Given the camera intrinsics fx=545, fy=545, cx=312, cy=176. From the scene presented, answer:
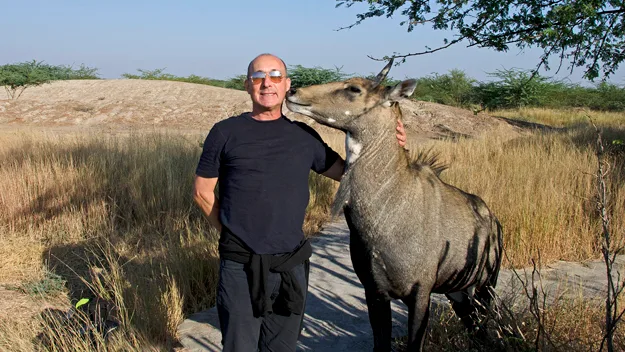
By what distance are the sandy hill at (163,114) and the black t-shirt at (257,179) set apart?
11.8 metres

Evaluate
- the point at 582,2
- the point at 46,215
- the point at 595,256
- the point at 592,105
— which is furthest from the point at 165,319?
the point at 592,105

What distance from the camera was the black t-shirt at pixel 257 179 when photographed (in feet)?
10.2

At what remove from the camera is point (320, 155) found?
3.47m

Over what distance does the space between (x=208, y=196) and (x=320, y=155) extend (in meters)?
0.75

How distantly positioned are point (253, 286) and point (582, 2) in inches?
192

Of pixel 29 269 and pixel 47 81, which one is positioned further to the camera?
pixel 47 81

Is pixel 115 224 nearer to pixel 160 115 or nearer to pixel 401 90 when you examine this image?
pixel 401 90

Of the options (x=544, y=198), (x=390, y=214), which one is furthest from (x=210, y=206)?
(x=544, y=198)

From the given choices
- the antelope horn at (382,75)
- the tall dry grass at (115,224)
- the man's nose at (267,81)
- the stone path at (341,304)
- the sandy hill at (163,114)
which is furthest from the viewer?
the sandy hill at (163,114)

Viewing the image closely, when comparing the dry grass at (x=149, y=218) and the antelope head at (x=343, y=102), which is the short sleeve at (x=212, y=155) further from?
the dry grass at (x=149, y=218)

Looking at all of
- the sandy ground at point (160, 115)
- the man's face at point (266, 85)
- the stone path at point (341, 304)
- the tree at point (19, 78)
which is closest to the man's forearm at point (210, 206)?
the man's face at point (266, 85)

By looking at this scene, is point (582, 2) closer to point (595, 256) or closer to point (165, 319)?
point (595, 256)

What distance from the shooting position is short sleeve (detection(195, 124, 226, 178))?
10.3ft

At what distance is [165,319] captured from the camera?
15.1 feet
